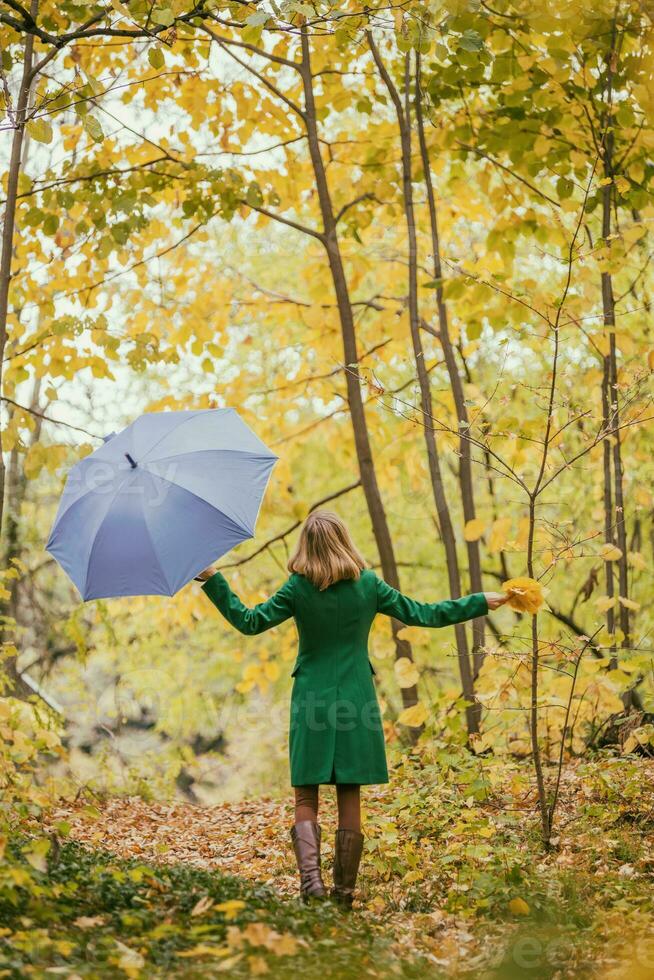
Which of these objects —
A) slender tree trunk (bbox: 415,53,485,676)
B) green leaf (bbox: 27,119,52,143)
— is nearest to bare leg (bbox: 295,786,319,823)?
slender tree trunk (bbox: 415,53,485,676)

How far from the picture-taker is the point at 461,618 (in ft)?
12.2

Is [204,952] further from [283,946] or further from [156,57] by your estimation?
[156,57]

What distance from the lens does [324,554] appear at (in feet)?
12.1

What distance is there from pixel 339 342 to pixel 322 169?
4.62 feet

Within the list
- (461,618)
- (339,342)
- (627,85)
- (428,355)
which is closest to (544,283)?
(428,355)

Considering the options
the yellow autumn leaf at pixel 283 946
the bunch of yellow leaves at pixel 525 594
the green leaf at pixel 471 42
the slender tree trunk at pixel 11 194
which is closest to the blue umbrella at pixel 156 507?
the slender tree trunk at pixel 11 194

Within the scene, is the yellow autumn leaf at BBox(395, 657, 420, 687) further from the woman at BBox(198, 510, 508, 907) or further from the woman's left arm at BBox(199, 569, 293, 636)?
the woman's left arm at BBox(199, 569, 293, 636)

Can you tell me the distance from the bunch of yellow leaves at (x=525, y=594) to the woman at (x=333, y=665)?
0.06 metres

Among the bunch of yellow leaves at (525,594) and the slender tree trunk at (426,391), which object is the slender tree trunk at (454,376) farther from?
the bunch of yellow leaves at (525,594)

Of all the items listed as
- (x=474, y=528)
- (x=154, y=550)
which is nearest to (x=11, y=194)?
(x=154, y=550)

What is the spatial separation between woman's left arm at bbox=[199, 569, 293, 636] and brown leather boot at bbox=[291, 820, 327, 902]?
0.78 m

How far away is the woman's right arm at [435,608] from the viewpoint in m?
3.73

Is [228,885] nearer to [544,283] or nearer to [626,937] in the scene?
[626,937]

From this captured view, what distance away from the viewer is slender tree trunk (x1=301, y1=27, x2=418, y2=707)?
Result: 5.86 metres
